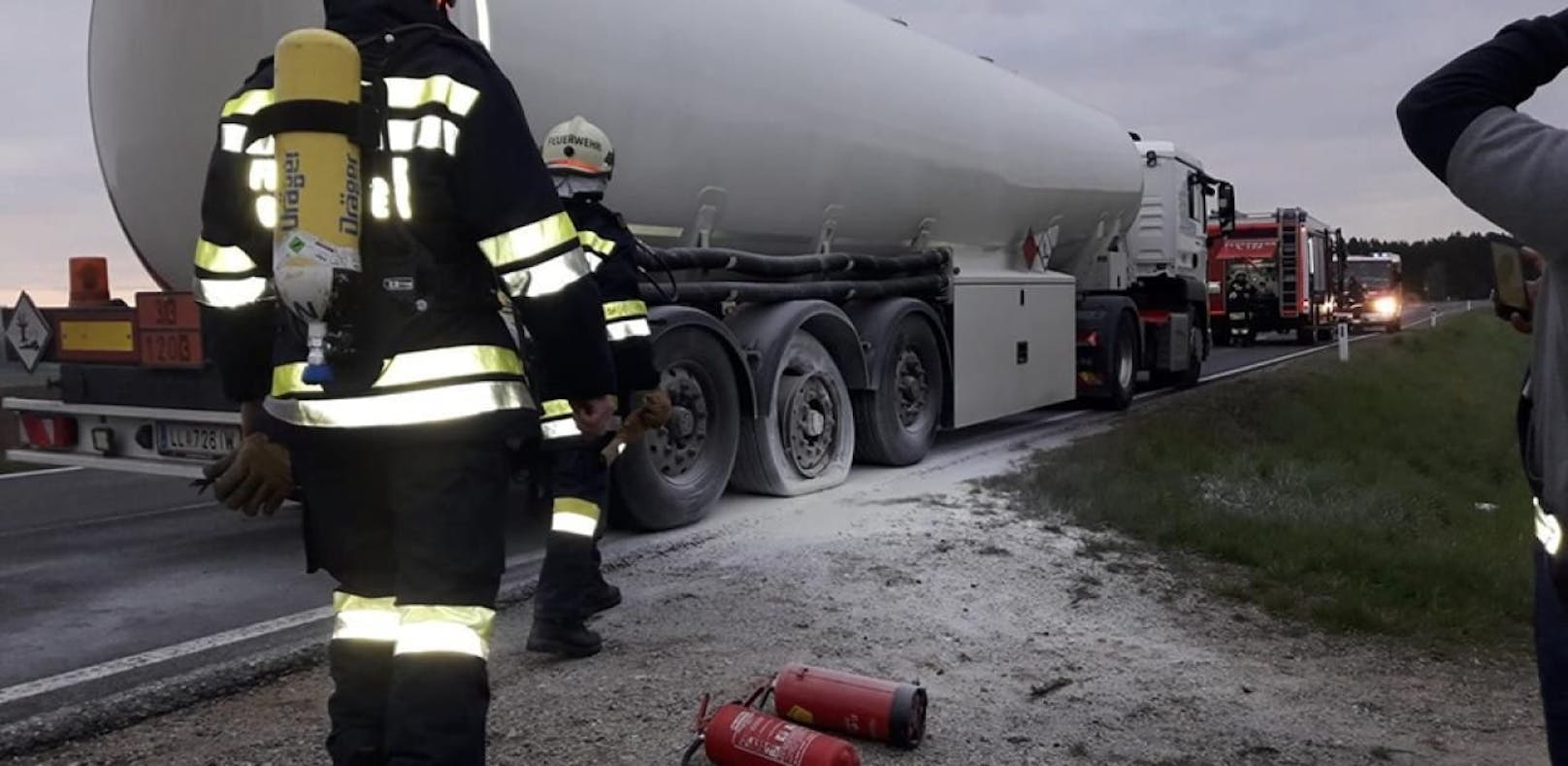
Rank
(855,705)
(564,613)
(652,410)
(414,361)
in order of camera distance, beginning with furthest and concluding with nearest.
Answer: (564,613)
(652,410)
(855,705)
(414,361)

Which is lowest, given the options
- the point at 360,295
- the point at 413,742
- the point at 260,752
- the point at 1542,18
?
the point at 260,752

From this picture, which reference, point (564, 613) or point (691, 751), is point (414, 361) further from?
point (564, 613)

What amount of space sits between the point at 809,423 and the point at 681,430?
1341mm

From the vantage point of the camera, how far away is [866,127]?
26.3 ft

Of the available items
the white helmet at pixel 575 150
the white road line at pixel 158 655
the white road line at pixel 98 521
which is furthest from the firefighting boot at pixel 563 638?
the white road line at pixel 98 521

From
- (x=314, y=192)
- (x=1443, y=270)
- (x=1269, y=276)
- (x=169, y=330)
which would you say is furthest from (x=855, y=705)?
(x=1443, y=270)

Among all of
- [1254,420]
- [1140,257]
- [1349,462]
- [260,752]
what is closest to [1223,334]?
[1140,257]

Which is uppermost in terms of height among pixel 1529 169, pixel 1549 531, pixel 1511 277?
pixel 1529 169

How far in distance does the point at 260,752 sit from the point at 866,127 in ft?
18.1

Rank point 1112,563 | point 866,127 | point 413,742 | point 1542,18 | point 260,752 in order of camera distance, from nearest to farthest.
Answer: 1. point 1542,18
2. point 413,742
3. point 260,752
4. point 1112,563
5. point 866,127

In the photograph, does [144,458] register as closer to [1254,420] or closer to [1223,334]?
[1254,420]

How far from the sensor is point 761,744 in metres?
3.29

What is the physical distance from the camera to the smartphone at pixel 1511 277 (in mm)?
2166

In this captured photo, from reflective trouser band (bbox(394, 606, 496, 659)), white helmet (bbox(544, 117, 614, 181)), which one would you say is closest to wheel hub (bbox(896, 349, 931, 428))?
white helmet (bbox(544, 117, 614, 181))
